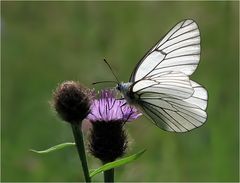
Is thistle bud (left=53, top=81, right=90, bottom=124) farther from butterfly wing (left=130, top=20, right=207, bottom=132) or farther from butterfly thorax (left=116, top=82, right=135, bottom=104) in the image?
butterfly wing (left=130, top=20, right=207, bottom=132)

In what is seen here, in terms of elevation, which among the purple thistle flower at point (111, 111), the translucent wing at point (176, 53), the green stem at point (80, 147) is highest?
the translucent wing at point (176, 53)

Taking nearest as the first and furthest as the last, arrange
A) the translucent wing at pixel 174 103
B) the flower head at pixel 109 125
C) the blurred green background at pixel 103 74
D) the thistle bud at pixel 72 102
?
the thistle bud at pixel 72 102, the flower head at pixel 109 125, the translucent wing at pixel 174 103, the blurred green background at pixel 103 74

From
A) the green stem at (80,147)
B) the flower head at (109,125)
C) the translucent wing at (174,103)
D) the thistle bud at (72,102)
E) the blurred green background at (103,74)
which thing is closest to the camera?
the green stem at (80,147)

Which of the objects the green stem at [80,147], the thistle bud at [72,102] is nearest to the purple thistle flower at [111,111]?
the thistle bud at [72,102]

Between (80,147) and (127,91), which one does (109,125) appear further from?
(80,147)

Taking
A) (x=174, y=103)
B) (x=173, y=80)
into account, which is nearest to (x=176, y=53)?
(x=173, y=80)

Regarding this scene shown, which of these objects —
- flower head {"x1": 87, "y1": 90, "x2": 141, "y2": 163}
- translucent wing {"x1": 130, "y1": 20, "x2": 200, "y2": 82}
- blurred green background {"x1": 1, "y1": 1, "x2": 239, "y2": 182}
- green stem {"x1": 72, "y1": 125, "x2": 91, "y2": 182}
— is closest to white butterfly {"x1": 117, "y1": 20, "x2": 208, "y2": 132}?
translucent wing {"x1": 130, "y1": 20, "x2": 200, "y2": 82}

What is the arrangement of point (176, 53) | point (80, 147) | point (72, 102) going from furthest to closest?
point (176, 53)
point (72, 102)
point (80, 147)

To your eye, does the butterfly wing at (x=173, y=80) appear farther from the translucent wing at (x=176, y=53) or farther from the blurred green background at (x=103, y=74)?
the blurred green background at (x=103, y=74)
